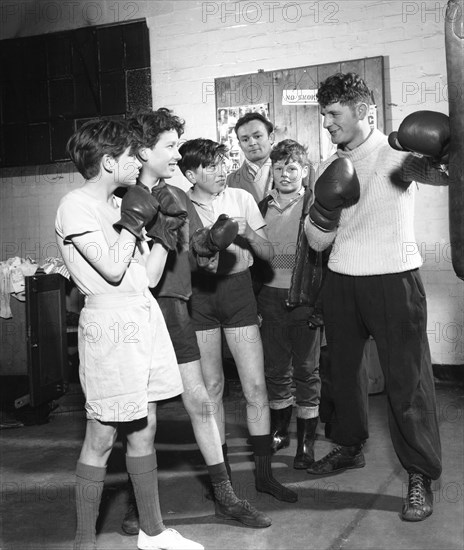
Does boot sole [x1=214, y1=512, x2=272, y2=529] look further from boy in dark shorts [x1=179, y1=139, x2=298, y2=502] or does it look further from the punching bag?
the punching bag

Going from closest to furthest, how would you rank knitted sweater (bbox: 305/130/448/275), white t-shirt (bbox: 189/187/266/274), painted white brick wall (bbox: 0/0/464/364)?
1. knitted sweater (bbox: 305/130/448/275)
2. white t-shirt (bbox: 189/187/266/274)
3. painted white brick wall (bbox: 0/0/464/364)

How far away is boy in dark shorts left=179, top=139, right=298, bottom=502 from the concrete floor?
0.79 ft

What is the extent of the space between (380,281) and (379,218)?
10.4 inches

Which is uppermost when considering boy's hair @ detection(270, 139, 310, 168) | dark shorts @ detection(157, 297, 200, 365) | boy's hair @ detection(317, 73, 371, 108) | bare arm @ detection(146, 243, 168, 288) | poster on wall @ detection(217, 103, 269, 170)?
Answer: poster on wall @ detection(217, 103, 269, 170)

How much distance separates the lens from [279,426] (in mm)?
3730

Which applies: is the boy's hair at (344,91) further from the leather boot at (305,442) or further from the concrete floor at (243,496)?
the concrete floor at (243,496)

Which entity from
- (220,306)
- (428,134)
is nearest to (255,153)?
(220,306)

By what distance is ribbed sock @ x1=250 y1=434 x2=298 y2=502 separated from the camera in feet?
9.81

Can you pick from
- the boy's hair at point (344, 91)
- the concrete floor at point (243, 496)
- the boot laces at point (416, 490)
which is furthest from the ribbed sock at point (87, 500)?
the boy's hair at point (344, 91)

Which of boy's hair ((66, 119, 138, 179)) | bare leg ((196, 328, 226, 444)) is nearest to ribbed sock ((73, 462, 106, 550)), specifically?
bare leg ((196, 328, 226, 444))

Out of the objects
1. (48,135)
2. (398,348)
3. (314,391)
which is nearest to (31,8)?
(48,135)

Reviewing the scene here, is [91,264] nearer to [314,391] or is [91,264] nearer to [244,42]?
[314,391]

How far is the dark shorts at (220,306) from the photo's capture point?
2984 mm

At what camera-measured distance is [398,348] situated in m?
2.78
